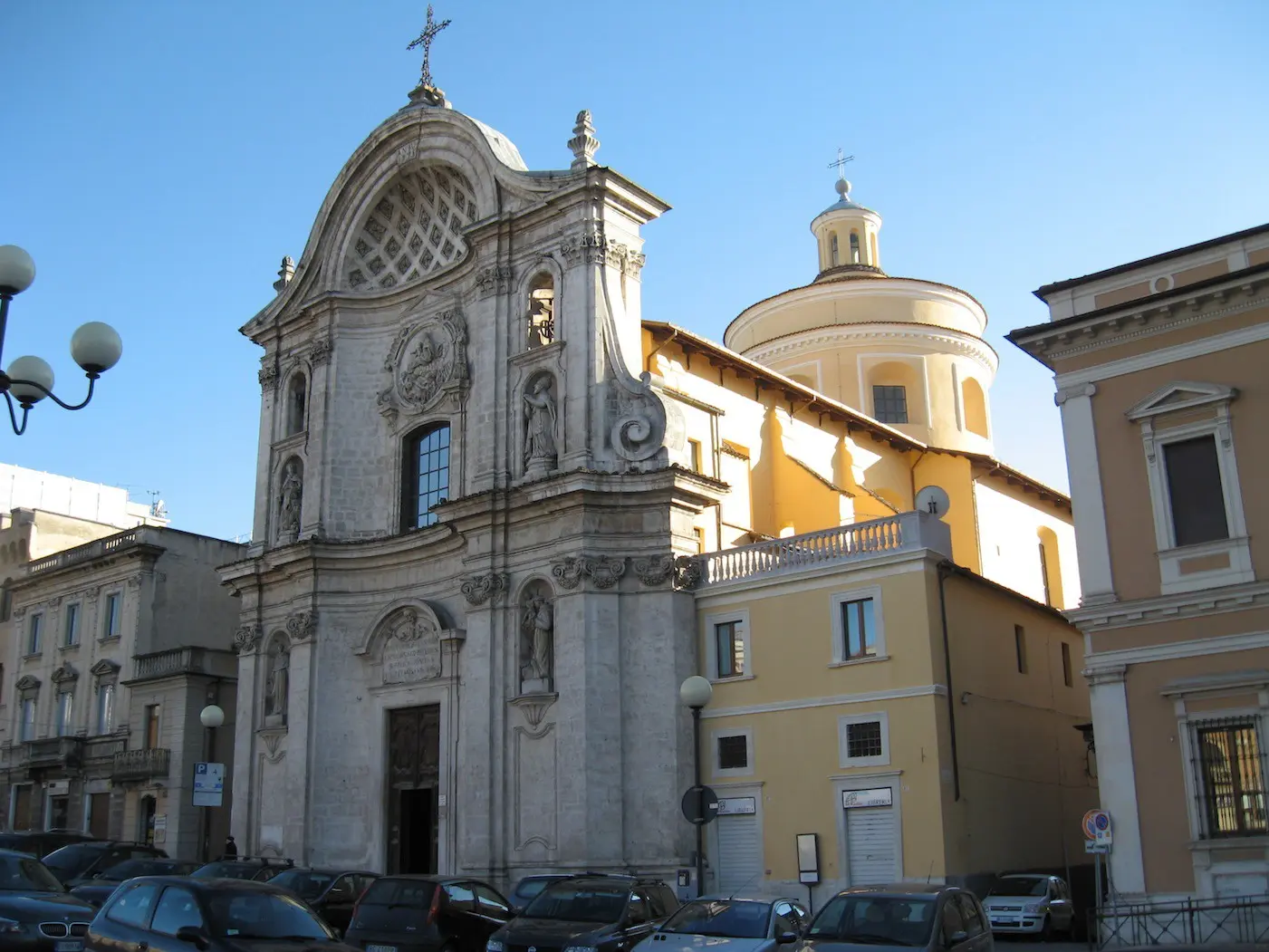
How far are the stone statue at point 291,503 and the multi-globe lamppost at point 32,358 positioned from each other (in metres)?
20.1

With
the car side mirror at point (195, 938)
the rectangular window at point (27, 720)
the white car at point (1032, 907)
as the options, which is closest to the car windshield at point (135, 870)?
the car side mirror at point (195, 938)

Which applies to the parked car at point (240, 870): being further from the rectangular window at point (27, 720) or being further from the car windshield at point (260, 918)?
the rectangular window at point (27, 720)

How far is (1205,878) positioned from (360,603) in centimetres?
2133

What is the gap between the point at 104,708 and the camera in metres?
44.1

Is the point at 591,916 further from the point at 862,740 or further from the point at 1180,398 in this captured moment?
the point at 1180,398

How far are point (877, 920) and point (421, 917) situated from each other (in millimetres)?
6335

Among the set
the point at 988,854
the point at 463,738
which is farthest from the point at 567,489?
the point at 988,854

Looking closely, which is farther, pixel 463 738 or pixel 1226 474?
pixel 463 738

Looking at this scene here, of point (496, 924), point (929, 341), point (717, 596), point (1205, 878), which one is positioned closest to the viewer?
point (496, 924)

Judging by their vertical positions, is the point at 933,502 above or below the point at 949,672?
above

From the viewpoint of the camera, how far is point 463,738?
2975cm

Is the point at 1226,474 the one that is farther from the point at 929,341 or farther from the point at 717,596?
the point at 929,341

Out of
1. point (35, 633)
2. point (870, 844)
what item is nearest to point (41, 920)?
point (870, 844)

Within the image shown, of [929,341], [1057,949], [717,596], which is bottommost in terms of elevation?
[1057,949]
